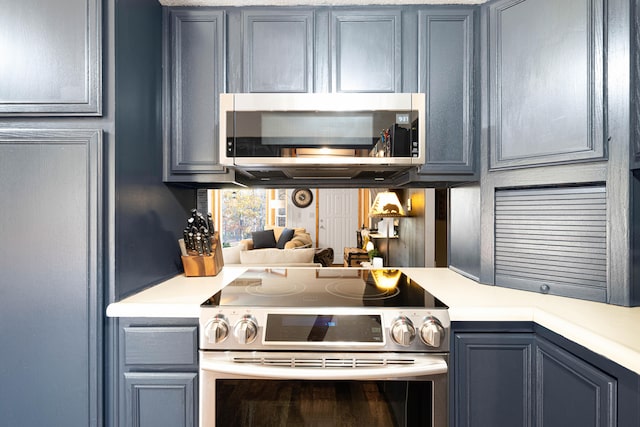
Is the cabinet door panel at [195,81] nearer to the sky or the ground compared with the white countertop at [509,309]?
nearer to the sky

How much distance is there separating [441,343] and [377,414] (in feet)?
1.14

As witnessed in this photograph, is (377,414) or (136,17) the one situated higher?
(136,17)

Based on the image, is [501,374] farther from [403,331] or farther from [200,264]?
[200,264]

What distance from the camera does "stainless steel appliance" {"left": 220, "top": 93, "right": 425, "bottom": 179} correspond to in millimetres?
1386

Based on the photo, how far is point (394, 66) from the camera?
5.07 ft

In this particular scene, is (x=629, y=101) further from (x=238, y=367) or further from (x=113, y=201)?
(x=113, y=201)

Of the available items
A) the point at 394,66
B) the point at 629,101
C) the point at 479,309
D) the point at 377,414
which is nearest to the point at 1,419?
the point at 377,414

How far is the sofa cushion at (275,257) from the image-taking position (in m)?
2.95

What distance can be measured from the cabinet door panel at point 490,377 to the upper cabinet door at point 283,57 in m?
1.35

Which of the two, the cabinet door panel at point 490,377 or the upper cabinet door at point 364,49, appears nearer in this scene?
the cabinet door panel at point 490,377

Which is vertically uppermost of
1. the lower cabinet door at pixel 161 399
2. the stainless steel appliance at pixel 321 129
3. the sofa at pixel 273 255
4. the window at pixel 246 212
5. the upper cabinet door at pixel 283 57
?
the upper cabinet door at pixel 283 57

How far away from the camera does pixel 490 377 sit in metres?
1.20

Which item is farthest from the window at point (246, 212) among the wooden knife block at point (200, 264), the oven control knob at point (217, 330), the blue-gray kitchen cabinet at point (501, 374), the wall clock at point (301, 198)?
the blue-gray kitchen cabinet at point (501, 374)

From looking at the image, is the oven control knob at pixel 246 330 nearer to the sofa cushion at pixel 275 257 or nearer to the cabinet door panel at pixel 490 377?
the cabinet door panel at pixel 490 377
